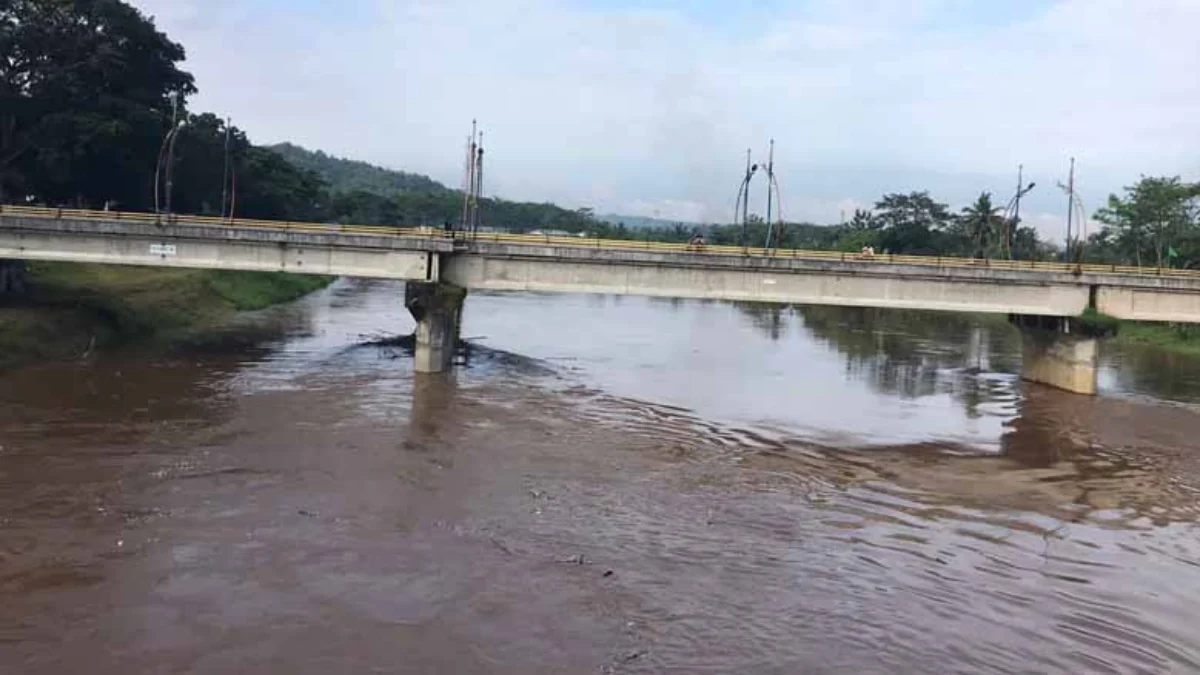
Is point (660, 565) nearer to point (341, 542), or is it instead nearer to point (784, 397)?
point (341, 542)

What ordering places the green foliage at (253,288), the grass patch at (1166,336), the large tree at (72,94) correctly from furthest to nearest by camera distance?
the grass patch at (1166,336), the green foliage at (253,288), the large tree at (72,94)

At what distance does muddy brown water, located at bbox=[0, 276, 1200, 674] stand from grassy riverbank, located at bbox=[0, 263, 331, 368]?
2.86 meters

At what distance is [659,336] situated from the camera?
2261 inches

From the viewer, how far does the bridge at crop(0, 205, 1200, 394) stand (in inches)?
1435

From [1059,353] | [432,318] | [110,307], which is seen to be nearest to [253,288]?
[110,307]

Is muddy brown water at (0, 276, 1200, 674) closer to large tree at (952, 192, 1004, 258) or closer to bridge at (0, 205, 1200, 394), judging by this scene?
bridge at (0, 205, 1200, 394)

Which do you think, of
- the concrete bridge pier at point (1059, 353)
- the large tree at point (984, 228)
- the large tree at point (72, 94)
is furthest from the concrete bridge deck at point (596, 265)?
the large tree at point (984, 228)

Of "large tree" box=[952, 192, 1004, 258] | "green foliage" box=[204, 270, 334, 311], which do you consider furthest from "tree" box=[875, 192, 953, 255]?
"green foliage" box=[204, 270, 334, 311]

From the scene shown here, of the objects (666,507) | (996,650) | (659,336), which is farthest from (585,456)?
(659,336)

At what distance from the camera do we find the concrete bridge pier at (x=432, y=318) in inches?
1419

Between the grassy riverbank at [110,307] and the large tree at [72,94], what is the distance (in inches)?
222

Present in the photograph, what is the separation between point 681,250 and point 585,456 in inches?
A: 634

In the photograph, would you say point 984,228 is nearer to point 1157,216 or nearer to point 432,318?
point 1157,216

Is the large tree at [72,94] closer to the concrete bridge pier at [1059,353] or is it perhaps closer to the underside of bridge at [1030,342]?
the underside of bridge at [1030,342]
